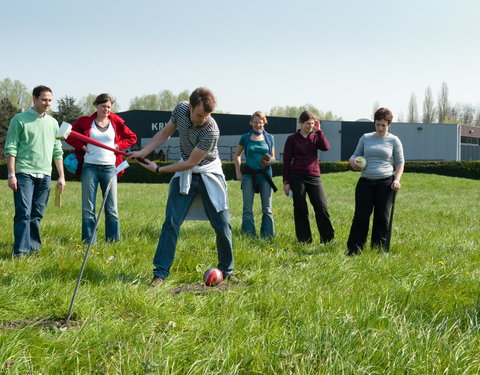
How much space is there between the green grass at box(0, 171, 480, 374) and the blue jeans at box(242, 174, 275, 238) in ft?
3.85

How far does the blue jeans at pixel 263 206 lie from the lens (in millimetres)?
7359

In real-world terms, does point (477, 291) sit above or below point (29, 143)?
below

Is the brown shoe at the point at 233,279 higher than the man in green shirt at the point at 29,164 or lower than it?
lower

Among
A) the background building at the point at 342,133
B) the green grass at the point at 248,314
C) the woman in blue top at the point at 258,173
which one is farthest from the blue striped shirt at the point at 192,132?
the background building at the point at 342,133

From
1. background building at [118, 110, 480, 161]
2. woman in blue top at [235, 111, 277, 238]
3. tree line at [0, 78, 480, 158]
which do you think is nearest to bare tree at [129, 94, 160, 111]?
tree line at [0, 78, 480, 158]

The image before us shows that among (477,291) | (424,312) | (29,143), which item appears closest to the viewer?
(424,312)

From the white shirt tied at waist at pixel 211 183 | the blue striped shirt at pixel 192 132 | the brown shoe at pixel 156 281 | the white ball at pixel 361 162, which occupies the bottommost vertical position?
the brown shoe at pixel 156 281

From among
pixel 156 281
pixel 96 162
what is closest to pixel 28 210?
pixel 96 162

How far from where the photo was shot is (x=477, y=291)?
4285mm

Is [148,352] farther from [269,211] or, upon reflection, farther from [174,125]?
[269,211]

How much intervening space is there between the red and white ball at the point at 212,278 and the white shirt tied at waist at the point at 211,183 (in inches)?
22.0

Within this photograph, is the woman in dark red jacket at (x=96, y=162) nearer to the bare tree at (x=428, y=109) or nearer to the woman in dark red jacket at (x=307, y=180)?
the woman in dark red jacket at (x=307, y=180)

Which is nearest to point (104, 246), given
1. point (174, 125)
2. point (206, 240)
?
point (206, 240)

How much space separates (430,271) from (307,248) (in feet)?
6.11
